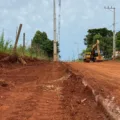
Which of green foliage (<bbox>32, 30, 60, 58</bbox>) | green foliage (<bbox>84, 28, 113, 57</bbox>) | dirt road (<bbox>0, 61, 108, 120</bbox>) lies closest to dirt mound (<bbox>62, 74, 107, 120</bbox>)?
dirt road (<bbox>0, 61, 108, 120</bbox>)

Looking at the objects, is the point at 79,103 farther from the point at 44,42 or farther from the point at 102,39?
the point at 102,39

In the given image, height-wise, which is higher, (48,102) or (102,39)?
(102,39)

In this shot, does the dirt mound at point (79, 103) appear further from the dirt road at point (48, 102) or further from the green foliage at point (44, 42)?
the green foliage at point (44, 42)

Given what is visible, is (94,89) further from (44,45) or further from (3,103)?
(44,45)

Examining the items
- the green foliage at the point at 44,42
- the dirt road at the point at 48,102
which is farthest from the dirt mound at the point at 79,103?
the green foliage at the point at 44,42


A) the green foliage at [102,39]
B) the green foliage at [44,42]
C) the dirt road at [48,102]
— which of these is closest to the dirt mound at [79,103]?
A: the dirt road at [48,102]

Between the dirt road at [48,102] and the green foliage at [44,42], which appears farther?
the green foliage at [44,42]

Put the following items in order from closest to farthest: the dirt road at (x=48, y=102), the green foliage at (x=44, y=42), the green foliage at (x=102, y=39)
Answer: the dirt road at (x=48, y=102) < the green foliage at (x=44, y=42) < the green foliage at (x=102, y=39)

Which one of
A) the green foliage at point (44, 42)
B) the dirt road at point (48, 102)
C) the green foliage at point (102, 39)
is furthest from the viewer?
the green foliage at point (102, 39)

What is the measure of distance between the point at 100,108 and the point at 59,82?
580 cm

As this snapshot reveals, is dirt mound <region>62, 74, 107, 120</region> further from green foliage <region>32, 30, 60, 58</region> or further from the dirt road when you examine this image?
green foliage <region>32, 30, 60, 58</region>

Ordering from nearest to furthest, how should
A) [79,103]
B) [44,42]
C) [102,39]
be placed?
[79,103]
[44,42]
[102,39]

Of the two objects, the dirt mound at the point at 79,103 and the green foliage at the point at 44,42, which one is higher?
the green foliage at the point at 44,42

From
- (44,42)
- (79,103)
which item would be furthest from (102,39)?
(79,103)
